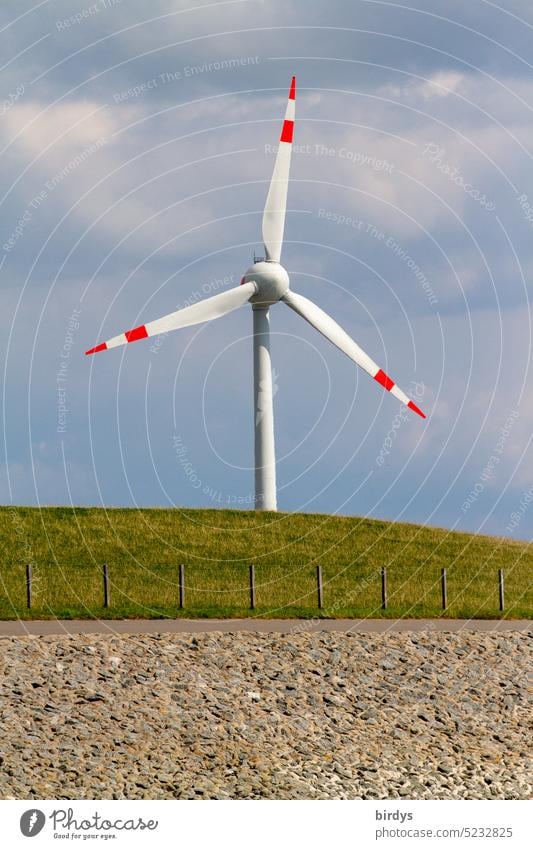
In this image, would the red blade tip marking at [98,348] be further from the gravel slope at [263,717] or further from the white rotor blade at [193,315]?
the gravel slope at [263,717]

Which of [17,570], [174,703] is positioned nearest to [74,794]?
[174,703]

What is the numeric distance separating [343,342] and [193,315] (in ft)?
24.6

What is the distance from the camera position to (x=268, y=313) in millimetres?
77000

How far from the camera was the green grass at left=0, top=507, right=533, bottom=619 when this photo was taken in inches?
2147

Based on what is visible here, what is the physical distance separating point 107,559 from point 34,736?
29.7 m

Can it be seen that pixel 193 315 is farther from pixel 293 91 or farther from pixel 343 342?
pixel 293 91

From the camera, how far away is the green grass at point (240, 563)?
5453 cm

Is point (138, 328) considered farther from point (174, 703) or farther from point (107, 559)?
point (174, 703)

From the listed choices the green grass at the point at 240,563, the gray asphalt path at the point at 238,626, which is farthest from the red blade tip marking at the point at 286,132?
the gray asphalt path at the point at 238,626

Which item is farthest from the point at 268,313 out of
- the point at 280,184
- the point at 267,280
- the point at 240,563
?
the point at 240,563

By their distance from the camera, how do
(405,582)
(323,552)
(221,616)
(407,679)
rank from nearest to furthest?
1. (407,679)
2. (221,616)
3. (405,582)
4. (323,552)

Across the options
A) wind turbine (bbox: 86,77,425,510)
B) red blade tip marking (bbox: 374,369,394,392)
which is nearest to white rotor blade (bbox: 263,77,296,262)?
wind turbine (bbox: 86,77,425,510)

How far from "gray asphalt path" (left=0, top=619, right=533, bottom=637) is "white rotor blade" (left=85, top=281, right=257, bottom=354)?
499 inches

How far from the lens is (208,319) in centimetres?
6894
